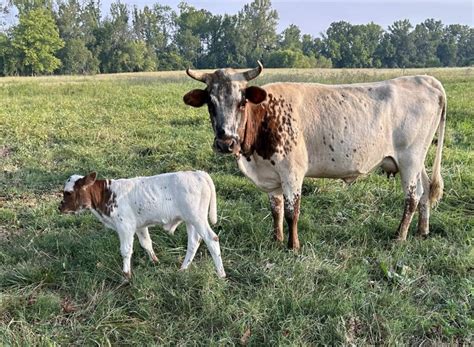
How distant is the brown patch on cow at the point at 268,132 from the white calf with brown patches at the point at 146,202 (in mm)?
835

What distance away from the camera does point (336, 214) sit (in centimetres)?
614

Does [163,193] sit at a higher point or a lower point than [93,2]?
lower

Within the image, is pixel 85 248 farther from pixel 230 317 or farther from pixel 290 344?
pixel 290 344

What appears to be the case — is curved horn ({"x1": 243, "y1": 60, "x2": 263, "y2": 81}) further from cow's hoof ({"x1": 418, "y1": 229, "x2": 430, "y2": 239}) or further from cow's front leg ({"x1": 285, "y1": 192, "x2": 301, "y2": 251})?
cow's hoof ({"x1": 418, "y1": 229, "x2": 430, "y2": 239})

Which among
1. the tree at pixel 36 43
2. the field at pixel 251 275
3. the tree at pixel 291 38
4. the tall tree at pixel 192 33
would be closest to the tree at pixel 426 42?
the tree at pixel 291 38

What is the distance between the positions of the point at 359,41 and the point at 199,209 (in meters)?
83.9

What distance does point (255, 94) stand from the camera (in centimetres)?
→ 478

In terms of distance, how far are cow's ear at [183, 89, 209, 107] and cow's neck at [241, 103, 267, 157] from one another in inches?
19.2

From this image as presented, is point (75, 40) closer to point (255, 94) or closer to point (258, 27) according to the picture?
point (258, 27)

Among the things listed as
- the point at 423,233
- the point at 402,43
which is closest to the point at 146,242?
the point at 423,233

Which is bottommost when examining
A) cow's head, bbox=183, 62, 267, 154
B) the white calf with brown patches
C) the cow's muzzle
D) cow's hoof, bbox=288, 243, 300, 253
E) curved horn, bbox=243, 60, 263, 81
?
cow's hoof, bbox=288, 243, 300, 253

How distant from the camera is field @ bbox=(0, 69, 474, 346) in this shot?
380cm

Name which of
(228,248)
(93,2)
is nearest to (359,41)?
(93,2)

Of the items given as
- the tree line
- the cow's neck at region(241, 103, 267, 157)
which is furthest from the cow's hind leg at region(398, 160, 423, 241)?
the tree line
